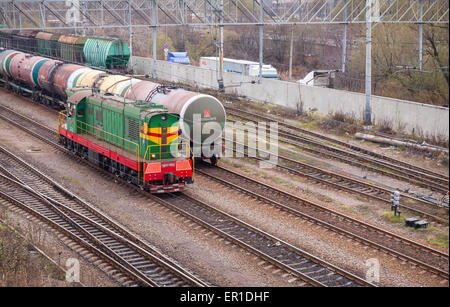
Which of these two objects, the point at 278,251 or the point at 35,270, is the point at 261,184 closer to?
the point at 278,251

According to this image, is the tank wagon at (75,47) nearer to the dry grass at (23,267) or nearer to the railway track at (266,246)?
the railway track at (266,246)

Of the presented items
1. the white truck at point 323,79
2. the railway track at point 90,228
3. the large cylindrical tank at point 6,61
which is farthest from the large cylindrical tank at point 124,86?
the large cylindrical tank at point 6,61

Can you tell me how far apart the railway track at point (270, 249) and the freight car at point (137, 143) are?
0.69 metres

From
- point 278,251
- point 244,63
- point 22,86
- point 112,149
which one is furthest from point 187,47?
point 278,251

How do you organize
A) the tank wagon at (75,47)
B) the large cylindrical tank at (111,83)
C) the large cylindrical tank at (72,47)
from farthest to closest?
the large cylindrical tank at (72,47)
the tank wagon at (75,47)
the large cylindrical tank at (111,83)

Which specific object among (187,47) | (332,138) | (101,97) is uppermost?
(187,47)

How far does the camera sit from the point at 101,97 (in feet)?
72.8

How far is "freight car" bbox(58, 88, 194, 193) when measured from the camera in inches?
734

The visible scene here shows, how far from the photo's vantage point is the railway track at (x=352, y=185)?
17.4 metres

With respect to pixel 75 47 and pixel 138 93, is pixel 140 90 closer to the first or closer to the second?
pixel 138 93

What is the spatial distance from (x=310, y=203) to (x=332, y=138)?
10.6 m

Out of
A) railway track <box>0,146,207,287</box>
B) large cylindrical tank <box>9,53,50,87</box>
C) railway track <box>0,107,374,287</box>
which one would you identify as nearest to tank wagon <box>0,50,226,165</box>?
large cylindrical tank <box>9,53,50,87</box>

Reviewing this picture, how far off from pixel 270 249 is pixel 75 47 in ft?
110

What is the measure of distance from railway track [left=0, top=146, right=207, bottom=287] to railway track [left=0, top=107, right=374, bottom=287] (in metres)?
2.20
